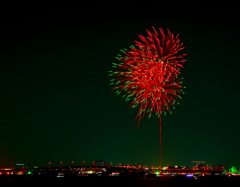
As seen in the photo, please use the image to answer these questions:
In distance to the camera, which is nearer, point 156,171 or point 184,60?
point 184,60

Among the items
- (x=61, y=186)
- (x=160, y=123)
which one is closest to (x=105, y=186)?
(x=61, y=186)

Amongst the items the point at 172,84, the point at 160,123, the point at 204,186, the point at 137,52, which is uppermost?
the point at 137,52

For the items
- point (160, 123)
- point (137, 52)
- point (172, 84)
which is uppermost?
point (137, 52)

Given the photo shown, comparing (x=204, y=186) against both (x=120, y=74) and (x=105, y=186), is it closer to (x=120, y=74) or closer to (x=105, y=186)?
(x=105, y=186)

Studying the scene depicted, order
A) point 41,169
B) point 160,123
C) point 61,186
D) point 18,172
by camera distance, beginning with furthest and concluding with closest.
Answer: point 41,169, point 18,172, point 160,123, point 61,186

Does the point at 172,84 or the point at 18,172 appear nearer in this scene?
the point at 172,84

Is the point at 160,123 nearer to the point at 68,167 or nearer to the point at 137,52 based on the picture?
the point at 137,52

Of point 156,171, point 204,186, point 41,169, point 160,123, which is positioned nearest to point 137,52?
point 160,123

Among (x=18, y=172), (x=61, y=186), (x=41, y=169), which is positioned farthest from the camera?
(x=41, y=169)

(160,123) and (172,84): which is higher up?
(172,84)
